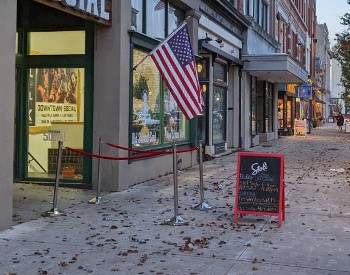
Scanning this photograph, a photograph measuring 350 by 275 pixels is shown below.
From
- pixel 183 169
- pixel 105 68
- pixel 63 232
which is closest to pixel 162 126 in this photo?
pixel 183 169

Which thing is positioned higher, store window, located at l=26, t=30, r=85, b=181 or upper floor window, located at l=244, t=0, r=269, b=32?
upper floor window, located at l=244, t=0, r=269, b=32

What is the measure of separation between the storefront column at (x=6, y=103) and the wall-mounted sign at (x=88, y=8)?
139cm

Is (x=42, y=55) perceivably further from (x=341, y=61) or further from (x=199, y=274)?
(x=341, y=61)

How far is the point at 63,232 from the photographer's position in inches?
293

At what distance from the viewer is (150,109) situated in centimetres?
1298

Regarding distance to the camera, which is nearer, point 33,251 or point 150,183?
point 33,251

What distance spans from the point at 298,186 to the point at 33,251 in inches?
289

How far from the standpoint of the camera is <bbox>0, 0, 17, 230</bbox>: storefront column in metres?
7.22

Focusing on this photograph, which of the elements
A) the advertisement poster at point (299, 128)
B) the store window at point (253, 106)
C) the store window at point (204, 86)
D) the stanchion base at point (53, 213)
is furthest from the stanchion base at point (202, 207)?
the advertisement poster at point (299, 128)

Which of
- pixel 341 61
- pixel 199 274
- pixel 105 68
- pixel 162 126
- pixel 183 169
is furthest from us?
pixel 341 61

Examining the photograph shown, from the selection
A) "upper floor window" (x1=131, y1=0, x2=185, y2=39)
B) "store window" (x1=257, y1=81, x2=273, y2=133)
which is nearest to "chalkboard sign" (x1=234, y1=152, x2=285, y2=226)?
"upper floor window" (x1=131, y1=0, x2=185, y2=39)

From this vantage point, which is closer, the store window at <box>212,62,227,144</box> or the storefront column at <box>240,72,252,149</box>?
the store window at <box>212,62,227,144</box>

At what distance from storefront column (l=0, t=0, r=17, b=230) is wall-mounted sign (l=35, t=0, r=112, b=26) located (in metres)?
1.39

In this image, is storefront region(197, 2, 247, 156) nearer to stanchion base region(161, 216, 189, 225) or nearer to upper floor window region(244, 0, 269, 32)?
upper floor window region(244, 0, 269, 32)
